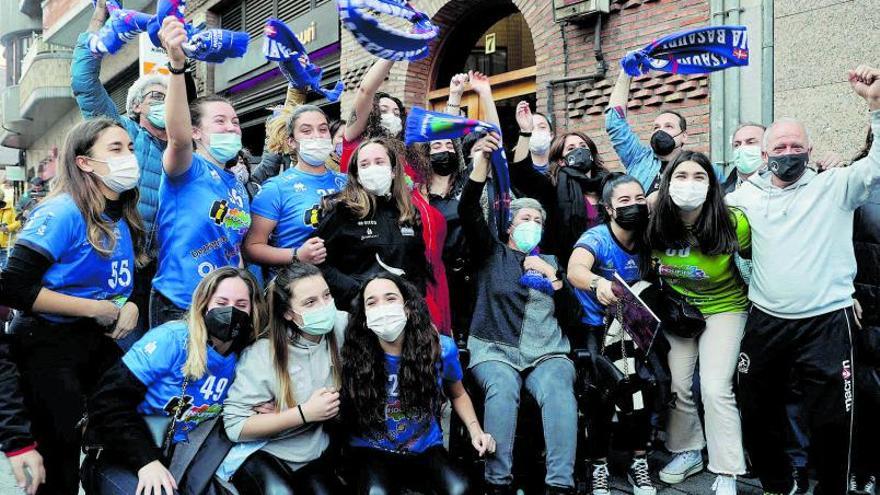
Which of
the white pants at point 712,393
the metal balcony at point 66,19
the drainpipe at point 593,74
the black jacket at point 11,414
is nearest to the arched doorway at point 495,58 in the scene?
the drainpipe at point 593,74

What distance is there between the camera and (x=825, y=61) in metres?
5.60

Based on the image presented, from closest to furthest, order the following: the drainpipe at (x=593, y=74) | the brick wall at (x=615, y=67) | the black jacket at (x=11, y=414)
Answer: the black jacket at (x=11, y=414), the brick wall at (x=615, y=67), the drainpipe at (x=593, y=74)

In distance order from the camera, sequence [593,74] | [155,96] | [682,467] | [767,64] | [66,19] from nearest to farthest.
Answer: [155,96] < [682,467] < [767,64] < [593,74] < [66,19]

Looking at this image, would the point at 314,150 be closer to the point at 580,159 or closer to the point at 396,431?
the point at 396,431

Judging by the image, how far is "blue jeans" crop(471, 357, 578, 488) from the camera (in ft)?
11.2

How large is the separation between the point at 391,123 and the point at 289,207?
3.64 feet

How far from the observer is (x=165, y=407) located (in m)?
2.92

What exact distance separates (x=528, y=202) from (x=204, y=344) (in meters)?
1.93

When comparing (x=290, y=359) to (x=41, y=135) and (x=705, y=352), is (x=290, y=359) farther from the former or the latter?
(x=41, y=135)

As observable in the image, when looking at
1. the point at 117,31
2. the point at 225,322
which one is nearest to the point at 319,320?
the point at 225,322

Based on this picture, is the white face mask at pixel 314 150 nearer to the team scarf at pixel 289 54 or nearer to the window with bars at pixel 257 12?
the team scarf at pixel 289 54

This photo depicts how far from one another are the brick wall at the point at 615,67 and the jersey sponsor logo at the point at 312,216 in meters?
3.83

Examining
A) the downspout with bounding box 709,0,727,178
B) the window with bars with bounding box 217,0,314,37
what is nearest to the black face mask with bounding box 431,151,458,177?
the downspout with bounding box 709,0,727,178

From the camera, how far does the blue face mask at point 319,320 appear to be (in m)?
3.21
